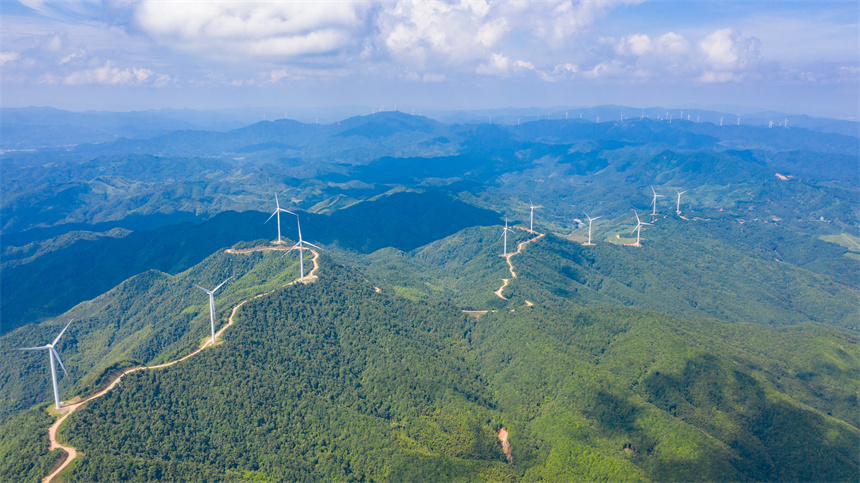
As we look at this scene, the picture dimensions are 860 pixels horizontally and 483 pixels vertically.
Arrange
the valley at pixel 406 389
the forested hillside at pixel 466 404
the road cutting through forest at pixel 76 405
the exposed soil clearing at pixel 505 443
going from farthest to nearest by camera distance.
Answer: the exposed soil clearing at pixel 505 443 < the forested hillside at pixel 466 404 < the valley at pixel 406 389 < the road cutting through forest at pixel 76 405

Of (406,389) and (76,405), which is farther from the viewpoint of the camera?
(406,389)

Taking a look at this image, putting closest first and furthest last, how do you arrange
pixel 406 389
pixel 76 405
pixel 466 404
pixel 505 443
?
pixel 76 405
pixel 505 443
pixel 466 404
pixel 406 389

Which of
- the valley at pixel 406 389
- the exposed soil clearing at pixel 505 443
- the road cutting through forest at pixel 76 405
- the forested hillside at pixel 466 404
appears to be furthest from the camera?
the exposed soil clearing at pixel 505 443

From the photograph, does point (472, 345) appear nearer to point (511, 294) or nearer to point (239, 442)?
point (511, 294)

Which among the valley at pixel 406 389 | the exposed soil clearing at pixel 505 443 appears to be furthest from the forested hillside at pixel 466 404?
the exposed soil clearing at pixel 505 443

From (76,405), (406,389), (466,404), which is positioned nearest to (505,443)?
(466,404)

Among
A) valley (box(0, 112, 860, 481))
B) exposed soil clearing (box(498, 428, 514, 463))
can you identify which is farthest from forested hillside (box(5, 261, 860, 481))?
exposed soil clearing (box(498, 428, 514, 463))

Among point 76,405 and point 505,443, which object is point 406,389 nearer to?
point 505,443

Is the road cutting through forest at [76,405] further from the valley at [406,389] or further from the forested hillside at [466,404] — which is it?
the forested hillside at [466,404]
